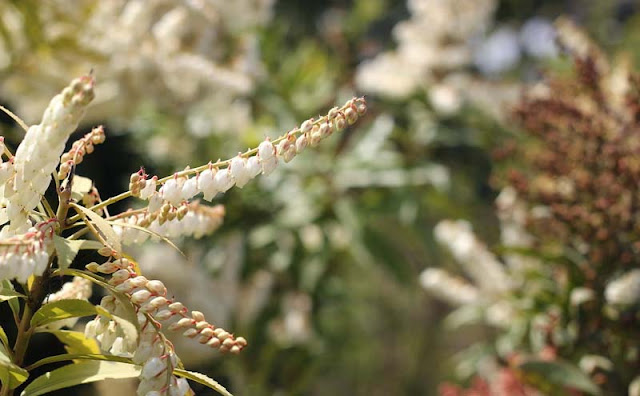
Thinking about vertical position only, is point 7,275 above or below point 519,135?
below

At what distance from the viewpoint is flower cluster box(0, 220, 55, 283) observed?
0.38 meters

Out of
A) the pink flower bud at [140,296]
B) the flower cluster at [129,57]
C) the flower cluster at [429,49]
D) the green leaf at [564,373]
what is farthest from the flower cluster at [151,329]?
the flower cluster at [429,49]

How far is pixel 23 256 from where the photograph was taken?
1.26 ft

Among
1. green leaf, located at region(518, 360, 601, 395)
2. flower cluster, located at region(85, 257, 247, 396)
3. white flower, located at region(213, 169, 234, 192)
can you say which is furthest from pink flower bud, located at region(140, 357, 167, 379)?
green leaf, located at region(518, 360, 601, 395)

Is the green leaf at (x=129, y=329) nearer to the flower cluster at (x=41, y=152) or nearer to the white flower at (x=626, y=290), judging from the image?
the flower cluster at (x=41, y=152)

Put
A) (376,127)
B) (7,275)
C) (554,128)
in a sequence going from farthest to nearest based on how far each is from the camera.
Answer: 1. (376,127)
2. (554,128)
3. (7,275)

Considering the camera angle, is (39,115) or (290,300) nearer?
(39,115)

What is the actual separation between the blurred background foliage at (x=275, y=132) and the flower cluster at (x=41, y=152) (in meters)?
0.70

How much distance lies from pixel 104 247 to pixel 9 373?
0.09 meters

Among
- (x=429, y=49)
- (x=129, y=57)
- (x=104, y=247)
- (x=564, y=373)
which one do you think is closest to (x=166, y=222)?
(x=104, y=247)

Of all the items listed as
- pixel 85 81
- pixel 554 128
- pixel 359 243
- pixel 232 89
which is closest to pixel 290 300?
pixel 359 243

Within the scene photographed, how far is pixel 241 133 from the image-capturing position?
1.47 metres

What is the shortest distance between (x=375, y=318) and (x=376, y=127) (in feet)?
5.00

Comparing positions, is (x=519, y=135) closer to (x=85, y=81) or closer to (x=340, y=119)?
(x=340, y=119)
